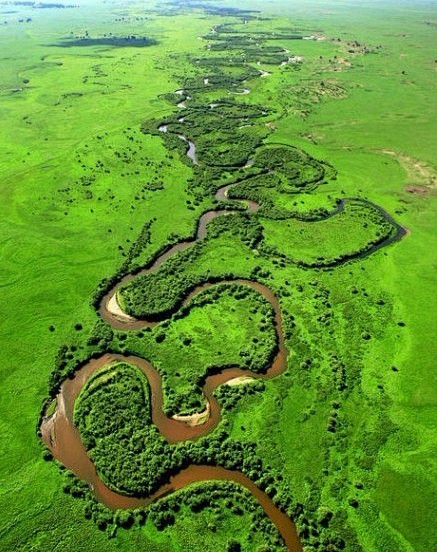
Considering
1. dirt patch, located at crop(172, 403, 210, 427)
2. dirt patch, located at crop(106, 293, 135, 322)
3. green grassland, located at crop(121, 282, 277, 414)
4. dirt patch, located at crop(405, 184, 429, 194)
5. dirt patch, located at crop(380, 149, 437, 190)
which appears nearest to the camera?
dirt patch, located at crop(172, 403, 210, 427)

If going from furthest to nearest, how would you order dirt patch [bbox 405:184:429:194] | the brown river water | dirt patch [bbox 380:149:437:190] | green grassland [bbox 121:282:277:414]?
dirt patch [bbox 380:149:437:190]
dirt patch [bbox 405:184:429:194]
green grassland [bbox 121:282:277:414]
the brown river water

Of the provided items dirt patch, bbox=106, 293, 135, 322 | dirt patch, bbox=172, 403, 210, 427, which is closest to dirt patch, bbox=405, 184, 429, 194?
dirt patch, bbox=106, 293, 135, 322

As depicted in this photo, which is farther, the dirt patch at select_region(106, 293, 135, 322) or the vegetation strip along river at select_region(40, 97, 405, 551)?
the dirt patch at select_region(106, 293, 135, 322)

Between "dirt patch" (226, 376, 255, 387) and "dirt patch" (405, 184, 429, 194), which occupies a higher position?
"dirt patch" (405, 184, 429, 194)

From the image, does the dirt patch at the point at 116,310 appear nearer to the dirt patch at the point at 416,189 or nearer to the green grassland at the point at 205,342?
the green grassland at the point at 205,342

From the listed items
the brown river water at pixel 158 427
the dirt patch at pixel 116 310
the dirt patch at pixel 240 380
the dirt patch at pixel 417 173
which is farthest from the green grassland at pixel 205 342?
the dirt patch at pixel 417 173

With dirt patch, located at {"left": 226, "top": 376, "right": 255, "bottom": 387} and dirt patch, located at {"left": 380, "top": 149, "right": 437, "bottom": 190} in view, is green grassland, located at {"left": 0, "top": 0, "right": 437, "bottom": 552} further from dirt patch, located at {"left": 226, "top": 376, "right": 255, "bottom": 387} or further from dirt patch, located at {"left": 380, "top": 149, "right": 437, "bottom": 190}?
dirt patch, located at {"left": 226, "top": 376, "right": 255, "bottom": 387}

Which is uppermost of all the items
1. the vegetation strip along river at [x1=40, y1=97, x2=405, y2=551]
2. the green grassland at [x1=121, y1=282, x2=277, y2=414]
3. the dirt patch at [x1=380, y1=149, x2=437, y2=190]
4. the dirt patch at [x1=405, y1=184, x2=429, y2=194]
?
the dirt patch at [x1=380, y1=149, x2=437, y2=190]

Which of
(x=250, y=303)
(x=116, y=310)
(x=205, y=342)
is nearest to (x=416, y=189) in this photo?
(x=250, y=303)

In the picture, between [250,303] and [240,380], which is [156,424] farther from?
[250,303]
